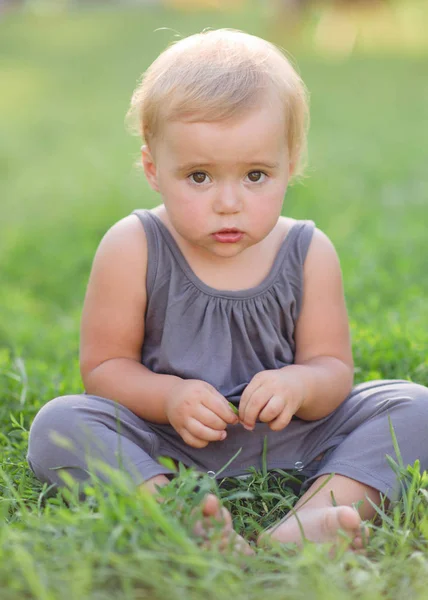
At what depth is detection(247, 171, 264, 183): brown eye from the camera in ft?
7.89

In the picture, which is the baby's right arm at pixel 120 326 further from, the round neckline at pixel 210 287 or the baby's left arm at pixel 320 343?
the baby's left arm at pixel 320 343

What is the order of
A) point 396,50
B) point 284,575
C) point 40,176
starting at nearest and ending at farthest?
point 284,575
point 40,176
point 396,50

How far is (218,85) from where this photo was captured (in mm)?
2328

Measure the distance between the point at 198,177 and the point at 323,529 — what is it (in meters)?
0.93

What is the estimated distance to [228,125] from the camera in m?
2.31

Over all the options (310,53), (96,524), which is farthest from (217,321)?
(310,53)

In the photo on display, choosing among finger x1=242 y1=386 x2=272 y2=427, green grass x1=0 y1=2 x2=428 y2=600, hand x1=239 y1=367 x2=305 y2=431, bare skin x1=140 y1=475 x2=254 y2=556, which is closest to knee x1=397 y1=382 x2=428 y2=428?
green grass x1=0 y1=2 x2=428 y2=600

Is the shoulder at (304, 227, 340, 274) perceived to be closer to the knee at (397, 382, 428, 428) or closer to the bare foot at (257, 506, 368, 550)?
the knee at (397, 382, 428, 428)

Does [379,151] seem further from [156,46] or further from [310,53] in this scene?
[156,46]

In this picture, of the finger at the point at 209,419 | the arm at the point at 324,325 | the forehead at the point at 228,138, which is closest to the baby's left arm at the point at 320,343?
the arm at the point at 324,325

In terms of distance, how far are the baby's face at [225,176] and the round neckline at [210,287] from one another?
14 cm

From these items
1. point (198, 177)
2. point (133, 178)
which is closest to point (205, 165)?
point (198, 177)

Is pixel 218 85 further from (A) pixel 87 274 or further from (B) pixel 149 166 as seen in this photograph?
(A) pixel 87 274

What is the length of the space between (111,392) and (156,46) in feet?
39.6
